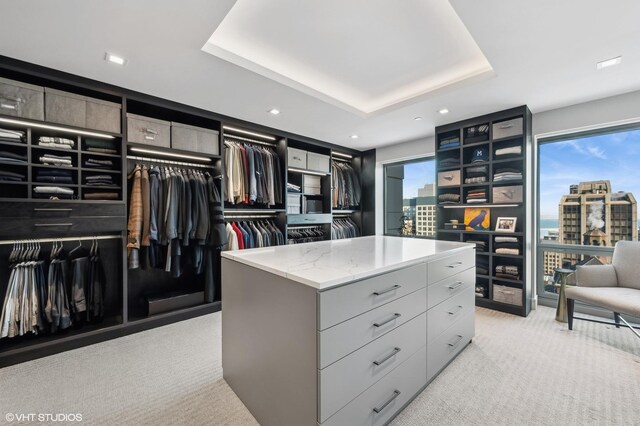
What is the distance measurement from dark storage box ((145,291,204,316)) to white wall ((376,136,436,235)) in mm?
3373

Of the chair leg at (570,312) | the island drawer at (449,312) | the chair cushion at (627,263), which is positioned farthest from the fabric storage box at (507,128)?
the island drawer at (449,312)

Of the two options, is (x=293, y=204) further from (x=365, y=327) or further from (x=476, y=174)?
(x=365, y=327)

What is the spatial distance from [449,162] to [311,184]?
2129mm

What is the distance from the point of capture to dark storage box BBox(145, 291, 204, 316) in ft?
9.37

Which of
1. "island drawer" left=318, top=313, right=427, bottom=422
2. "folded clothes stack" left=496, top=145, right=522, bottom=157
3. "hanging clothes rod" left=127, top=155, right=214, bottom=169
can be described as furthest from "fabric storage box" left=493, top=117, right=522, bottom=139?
"hanging clothes rod" left=127, top=155, right=214, bottom=169

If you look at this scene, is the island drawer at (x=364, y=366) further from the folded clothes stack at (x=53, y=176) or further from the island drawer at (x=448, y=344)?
the folded clothes stack at (x=53, y=176)

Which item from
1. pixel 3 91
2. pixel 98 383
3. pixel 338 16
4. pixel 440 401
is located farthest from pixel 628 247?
pixel 3 91

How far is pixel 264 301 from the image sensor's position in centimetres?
143

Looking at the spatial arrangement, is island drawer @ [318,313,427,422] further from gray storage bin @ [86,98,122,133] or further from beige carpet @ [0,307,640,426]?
gray storage bin @ [86,98,122,133]

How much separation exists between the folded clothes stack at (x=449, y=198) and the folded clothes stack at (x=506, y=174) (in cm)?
52

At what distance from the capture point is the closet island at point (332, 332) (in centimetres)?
117

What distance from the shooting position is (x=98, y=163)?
8.32ft

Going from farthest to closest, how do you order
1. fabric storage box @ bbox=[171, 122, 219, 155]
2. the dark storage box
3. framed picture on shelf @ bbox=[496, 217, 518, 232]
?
framed picture on shelf @ bbox=[496, 217, 518, 232] → fabric storage box @ bbox=[171, 122, 219, 155] → the dark storage box

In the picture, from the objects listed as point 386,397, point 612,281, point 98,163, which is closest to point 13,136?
point 98,163
